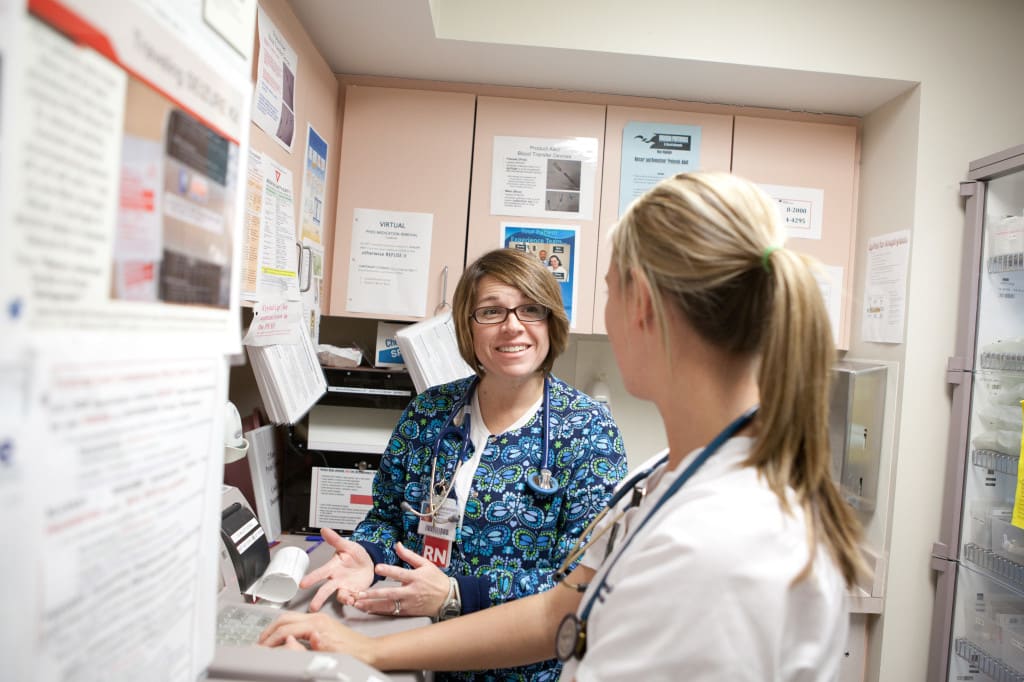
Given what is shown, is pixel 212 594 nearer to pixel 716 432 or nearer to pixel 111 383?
pixel 111 383

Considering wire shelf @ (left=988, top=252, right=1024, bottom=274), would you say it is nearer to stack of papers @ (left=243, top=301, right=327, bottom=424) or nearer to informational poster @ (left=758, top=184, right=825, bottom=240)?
informational poster @ (left=758, top=184, right=825, bottom=240)

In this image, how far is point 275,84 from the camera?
164cm

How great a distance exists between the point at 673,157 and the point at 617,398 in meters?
1.00

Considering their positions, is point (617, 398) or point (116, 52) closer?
point (116, 52)

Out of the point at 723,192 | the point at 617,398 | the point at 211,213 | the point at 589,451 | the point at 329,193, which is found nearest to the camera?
the point at 211,213

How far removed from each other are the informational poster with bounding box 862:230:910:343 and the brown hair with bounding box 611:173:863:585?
1.66 m

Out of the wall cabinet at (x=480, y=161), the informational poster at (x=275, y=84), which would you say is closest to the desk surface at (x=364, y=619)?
the informational poster at (x=275, y=84)

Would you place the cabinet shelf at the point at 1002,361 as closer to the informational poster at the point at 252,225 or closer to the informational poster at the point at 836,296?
the informational poster at the point at 836,296

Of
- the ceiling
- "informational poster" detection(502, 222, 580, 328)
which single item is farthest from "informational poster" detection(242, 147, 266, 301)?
"informational poster" detection(502, 222, 580, 328)

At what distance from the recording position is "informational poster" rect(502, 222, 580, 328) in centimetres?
227

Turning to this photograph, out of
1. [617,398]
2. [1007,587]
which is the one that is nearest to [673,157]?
[617,398]

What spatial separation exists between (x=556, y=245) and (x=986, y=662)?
1.89 meters

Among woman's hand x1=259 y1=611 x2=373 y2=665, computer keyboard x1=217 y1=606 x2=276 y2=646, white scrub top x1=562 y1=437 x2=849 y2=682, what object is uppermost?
white scrub top x1=562 y1=437 x2=849 y2=682

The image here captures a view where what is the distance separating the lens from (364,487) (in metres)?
2.04
